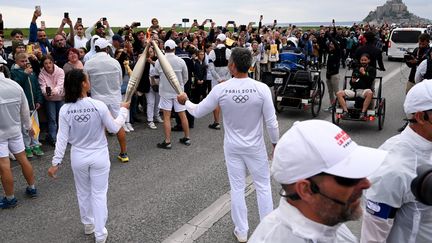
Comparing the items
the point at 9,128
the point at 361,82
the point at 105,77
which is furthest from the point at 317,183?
the point at 361,82

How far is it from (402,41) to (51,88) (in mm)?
21260

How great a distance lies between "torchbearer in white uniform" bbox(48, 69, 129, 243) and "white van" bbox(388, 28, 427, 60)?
73.3ft

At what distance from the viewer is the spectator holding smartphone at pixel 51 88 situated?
7.88m

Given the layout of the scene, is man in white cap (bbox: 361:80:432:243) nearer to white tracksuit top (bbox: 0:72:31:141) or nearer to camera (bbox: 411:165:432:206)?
camera (bbox: 411:165:432:206)

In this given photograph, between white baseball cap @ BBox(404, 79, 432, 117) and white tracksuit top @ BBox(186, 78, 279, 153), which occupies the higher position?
white baseball cap @ BBox(404, 79, 432, 117)

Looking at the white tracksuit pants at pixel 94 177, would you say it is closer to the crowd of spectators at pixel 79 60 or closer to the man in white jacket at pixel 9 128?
the man in white jacket at pixel 9 128

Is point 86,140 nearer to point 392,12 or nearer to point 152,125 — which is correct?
point 152,125

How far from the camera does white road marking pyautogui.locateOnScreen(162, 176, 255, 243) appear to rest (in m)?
4.61

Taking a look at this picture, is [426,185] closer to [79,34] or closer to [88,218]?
[88,218]

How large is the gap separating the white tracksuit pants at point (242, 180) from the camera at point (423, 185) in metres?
2.40

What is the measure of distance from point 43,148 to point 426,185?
754cm

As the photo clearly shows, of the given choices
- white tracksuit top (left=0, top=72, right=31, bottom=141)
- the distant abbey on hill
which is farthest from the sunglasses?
the distant abbey on hill

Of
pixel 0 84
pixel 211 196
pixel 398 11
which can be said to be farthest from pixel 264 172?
pixel 398 11

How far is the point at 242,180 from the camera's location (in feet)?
14.8
